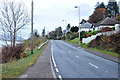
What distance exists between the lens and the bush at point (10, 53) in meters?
16.9

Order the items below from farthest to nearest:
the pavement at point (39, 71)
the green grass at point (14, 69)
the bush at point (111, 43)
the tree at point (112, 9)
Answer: the tree at point (112, 9) → the bush at point (111, 43) → the pavement at point (39, 71) → the green grass at point (14, 69)

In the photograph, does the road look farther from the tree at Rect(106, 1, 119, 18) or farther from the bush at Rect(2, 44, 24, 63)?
the tree at Rect(106, 1, 119, 18)

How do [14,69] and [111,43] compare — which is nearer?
[14,69]

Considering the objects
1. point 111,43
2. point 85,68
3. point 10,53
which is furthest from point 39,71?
point 111,43

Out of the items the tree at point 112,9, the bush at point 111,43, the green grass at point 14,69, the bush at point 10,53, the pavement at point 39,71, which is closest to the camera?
the green grass at point 14,69

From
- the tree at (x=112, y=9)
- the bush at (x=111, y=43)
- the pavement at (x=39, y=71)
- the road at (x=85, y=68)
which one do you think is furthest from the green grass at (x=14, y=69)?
the tree at (x=112, y=9)

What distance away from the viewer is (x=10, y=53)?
17594 mm

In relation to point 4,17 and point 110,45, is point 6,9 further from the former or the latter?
point 110,45

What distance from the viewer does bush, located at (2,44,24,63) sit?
16.9m

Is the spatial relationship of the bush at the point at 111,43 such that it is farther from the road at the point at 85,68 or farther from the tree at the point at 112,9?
the tree at the point at 112,9

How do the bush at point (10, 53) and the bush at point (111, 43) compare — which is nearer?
the bush at point (10, 53)

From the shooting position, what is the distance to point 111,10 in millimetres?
92250

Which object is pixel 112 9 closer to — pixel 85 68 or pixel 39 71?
pixel 85 68

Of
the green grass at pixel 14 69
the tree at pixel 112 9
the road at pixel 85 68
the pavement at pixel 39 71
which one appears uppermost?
the tree at pixel 112 9
